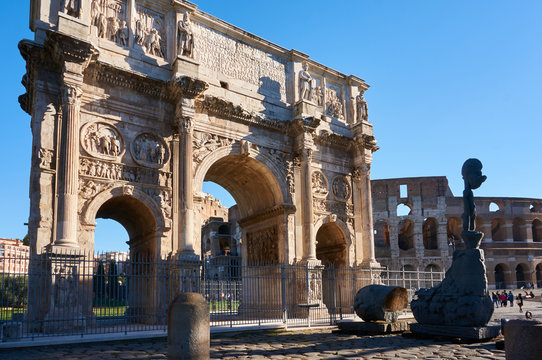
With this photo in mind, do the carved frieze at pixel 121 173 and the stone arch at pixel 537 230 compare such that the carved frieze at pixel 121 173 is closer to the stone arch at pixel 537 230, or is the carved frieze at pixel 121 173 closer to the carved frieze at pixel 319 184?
the carved frieze at pixel 319 184

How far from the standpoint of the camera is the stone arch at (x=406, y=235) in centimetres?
4051

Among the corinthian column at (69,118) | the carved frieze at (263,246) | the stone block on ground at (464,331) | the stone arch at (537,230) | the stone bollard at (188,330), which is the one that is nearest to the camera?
the stone bollard at (188,330)

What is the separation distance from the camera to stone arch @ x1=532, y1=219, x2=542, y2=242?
42281 mm

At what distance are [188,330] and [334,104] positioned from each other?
15.5 m

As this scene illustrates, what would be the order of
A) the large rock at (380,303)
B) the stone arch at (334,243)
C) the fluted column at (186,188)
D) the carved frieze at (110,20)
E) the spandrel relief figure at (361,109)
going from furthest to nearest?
1. the spandrel relief figure at (361,109)
2. the stone arch at (334,243)
3. the carved frieze at (110,20)
4. the fluted column at (186,188)
5. the large rock at (380,303)

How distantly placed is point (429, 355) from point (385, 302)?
3.24m

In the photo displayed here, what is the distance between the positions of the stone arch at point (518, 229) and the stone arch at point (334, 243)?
29826 mm

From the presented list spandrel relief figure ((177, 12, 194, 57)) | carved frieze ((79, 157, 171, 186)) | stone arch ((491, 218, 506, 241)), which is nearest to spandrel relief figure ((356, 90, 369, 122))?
spandrel relief figure ((177, 12, 194, 57))

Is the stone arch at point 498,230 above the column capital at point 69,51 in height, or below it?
below

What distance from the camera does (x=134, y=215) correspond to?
46.3 feet

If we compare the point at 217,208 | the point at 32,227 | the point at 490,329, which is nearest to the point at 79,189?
the point at 32,227

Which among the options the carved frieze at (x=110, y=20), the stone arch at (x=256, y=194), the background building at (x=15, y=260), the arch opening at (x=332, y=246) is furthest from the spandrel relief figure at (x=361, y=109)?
the background building at (x=15, y=260)

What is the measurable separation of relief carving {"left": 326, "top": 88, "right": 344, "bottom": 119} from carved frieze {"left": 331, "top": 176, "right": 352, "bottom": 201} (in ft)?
8.59

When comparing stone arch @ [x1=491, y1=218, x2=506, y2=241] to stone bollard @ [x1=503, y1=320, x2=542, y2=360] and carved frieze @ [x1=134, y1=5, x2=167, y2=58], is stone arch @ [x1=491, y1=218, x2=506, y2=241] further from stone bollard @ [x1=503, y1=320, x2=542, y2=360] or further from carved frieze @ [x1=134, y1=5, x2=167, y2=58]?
stone bollard @ [x1=503, y1=320, x2=542, y2=360]
